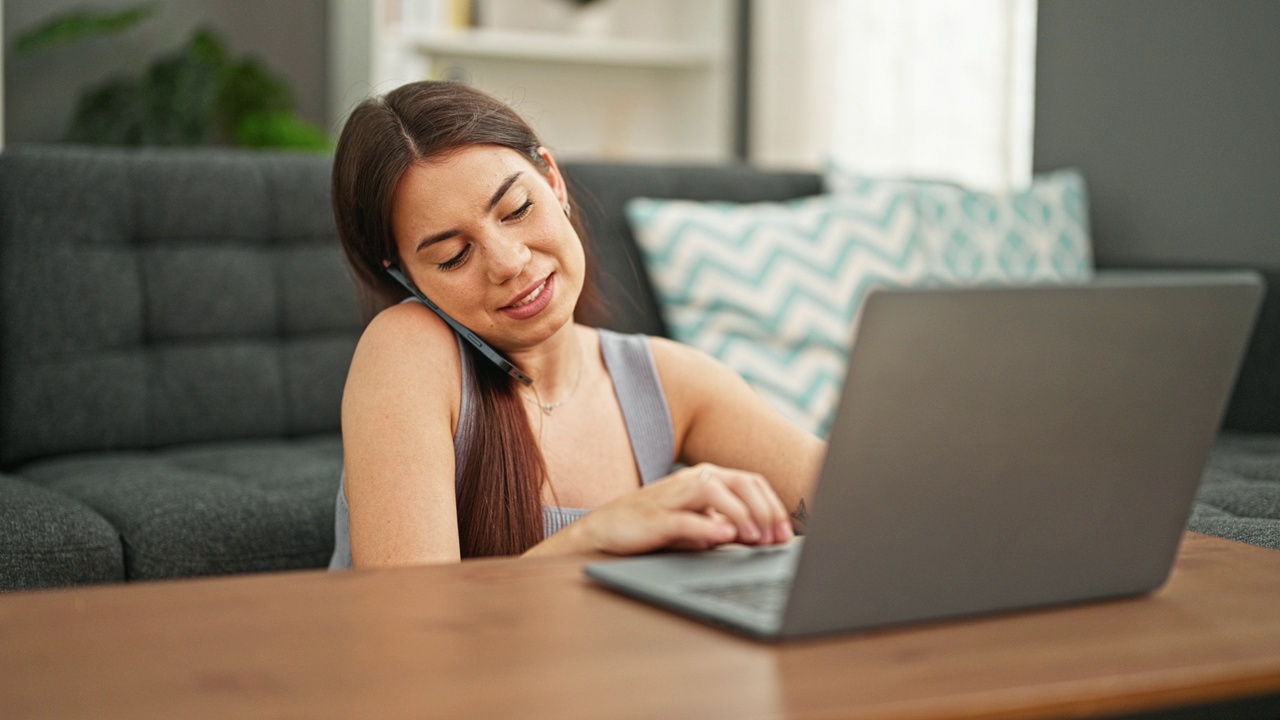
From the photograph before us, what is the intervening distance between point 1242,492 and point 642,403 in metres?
0.76

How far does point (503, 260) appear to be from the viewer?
1.19 metres

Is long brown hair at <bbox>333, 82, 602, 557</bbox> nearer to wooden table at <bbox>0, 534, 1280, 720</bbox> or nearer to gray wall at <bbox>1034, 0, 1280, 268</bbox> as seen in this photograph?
wooden table at <bbox>0, 534, 1280, 720</bbox>

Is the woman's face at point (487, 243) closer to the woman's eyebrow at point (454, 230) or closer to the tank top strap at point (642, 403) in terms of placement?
the woman's eyebrow at point (454, 230)

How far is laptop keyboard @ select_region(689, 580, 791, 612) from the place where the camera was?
0.66m

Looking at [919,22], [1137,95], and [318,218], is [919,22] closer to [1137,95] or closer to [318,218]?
[1137,95]

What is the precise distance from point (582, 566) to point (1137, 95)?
2404mm

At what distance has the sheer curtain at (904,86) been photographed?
127 inches

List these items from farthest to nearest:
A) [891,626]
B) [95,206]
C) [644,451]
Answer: [95,206] < [644,451] < [891,626]

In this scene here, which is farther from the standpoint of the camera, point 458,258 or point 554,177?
point 554,177

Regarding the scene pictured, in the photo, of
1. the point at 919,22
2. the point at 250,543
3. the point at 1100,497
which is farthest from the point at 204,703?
the point at 919,22

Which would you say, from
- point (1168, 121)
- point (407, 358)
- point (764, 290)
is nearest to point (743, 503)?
point (407, 358)

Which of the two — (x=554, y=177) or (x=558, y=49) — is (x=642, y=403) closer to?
(x=554, y=177)

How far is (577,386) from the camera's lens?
4.54 ft

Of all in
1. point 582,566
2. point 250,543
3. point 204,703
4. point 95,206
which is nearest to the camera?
point 204,703
